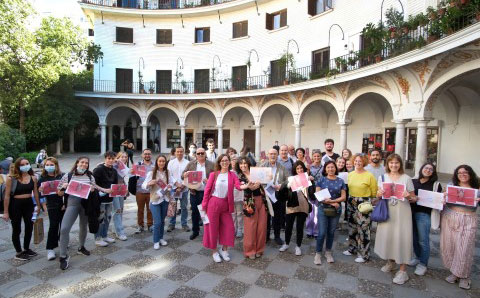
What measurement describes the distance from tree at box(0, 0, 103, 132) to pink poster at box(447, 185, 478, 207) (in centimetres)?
1804

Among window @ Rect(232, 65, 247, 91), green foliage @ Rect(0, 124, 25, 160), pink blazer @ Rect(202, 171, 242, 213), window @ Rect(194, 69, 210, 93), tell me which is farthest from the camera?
window @ Rect(194, 69, 210, 93)

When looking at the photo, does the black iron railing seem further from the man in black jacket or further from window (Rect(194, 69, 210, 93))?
the man in black jacket

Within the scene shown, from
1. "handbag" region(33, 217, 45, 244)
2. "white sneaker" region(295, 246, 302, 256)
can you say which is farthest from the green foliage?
"white sneaker" region(295, 246, 302, 256)

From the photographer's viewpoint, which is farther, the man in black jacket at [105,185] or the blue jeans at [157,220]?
the blue jeans at [157,220]

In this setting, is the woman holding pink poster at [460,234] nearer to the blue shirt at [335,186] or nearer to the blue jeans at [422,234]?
the blue jeans at [422,234]

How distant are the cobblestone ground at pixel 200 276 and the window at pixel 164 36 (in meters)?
19.6

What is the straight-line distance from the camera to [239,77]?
64.5 ft

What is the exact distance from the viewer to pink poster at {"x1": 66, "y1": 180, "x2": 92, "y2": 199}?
13.5 feet

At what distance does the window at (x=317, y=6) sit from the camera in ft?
50.1

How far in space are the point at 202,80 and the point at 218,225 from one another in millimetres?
18046

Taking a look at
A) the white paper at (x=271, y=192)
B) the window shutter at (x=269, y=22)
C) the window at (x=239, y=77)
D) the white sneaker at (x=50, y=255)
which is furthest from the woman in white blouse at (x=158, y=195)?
the window shutter at (x=269, y=22)

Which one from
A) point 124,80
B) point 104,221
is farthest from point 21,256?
point 124,80

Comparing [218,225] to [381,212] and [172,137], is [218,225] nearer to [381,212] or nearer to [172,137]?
[381,212]

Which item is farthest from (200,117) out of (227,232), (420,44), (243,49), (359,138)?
(227,232)
